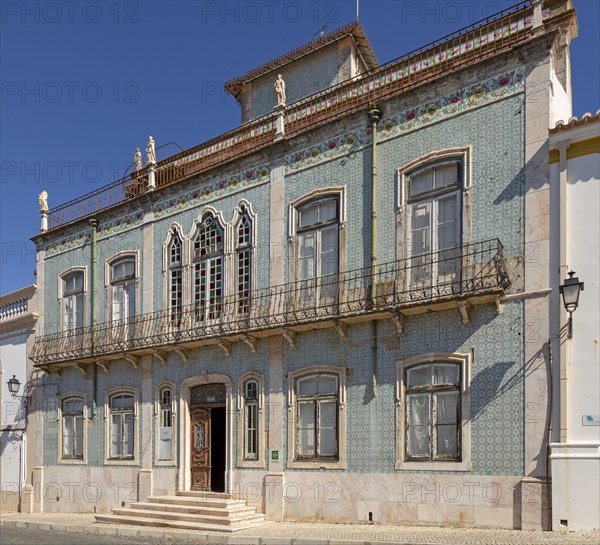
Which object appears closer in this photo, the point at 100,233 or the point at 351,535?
the point at 351,535

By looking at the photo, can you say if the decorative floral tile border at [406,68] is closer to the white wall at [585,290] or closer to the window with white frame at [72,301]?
the white wall at [585,290]

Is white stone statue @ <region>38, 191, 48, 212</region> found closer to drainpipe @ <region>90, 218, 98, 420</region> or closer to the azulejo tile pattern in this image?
drainpipe @ <region>90, 218, 98, 420</region>

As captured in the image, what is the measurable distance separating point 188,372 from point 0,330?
7788mm

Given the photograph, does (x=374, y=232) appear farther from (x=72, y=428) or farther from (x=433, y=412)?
(x=72, y=428)

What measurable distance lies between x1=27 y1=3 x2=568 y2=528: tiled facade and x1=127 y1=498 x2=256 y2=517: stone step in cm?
42

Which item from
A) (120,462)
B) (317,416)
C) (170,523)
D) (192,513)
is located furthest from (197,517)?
(120,462)

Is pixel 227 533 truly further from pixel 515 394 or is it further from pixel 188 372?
pixel 515 394

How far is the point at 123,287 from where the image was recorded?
59.2 feet

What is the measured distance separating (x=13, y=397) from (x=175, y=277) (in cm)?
684

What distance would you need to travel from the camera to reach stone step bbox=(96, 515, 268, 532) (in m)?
12.9

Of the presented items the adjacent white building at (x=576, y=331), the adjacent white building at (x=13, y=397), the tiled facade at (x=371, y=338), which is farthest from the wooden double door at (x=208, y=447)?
the adjacent white building at (x=576, y=331)

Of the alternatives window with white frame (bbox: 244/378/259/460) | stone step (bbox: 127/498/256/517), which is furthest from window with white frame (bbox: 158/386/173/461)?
window with white frame (bbox: 244/378/259/460)

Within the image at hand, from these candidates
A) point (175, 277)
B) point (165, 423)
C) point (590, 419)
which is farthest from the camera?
point (175, 277)

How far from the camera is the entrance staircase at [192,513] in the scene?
13.1 meters
